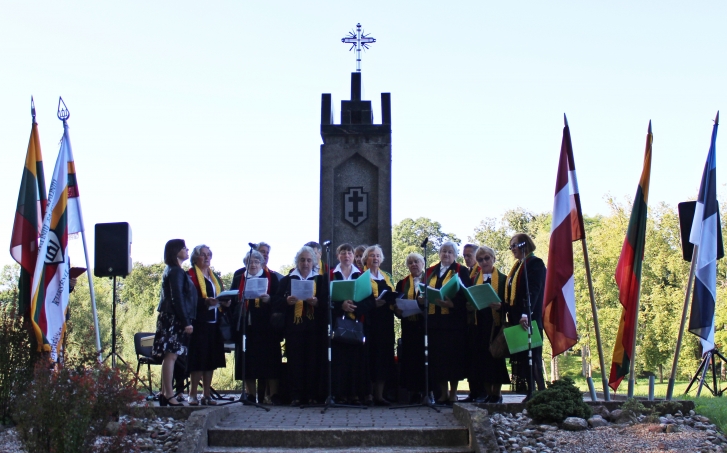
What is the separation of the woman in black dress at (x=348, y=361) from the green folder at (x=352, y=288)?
1.09ft

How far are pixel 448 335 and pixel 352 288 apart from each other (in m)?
1.42

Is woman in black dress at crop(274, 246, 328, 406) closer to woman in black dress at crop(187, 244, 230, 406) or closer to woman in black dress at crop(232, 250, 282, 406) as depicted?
woman in black dress at crop(232, 250, 282, 406)

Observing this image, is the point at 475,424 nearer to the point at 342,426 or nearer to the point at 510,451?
the point at 510,451

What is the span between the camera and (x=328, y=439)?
748 centimetres

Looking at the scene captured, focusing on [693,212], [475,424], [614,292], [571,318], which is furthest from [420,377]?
[614,292]

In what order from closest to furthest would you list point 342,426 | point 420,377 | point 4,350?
point 342,426 < point 4,350 < point 420,377

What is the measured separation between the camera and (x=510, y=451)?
7.20 metres

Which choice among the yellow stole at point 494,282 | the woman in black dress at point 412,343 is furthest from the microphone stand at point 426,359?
the yellow stole at point 494,282

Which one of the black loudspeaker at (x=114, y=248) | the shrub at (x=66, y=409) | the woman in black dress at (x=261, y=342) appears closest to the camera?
the shrub at (x=66, y=409)

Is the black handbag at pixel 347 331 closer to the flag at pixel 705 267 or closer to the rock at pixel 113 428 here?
the rock at pixel 113 428

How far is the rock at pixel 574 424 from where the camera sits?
7715mm

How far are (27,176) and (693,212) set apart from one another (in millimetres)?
8629

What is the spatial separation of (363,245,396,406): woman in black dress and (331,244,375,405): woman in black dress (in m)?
0.13

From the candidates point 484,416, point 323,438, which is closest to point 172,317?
point 323,438
